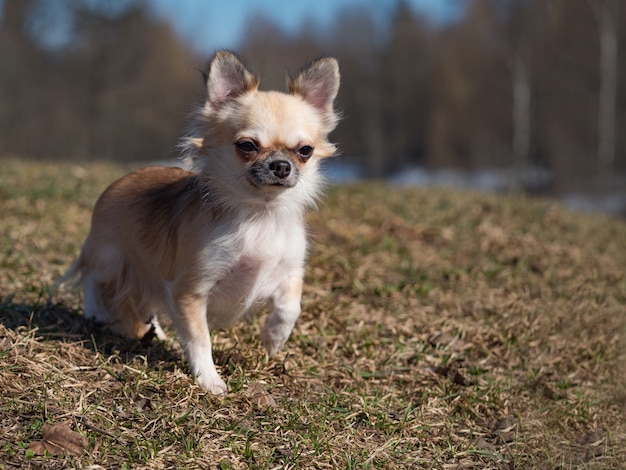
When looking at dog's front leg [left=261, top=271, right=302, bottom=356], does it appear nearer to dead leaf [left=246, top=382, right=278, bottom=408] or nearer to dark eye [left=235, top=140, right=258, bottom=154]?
dead leaf [left=246, top=382, right=278, bottom=408]

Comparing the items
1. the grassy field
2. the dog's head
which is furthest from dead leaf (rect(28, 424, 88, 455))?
the dog's head

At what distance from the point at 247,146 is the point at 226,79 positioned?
0.42 m

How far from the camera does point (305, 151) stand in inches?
119

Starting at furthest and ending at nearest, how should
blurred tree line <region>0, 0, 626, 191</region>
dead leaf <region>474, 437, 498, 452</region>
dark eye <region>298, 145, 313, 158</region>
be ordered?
blurred tree line <region>0, 0, 626, 191</region> → dark eye <region>298, 145, 313, 158</region> → dead leaf <region>474, 437, 498, 452</region>

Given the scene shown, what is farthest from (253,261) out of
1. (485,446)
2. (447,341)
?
(447,341)

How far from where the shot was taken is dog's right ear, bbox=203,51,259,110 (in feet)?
10.00

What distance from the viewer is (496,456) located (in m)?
2.67

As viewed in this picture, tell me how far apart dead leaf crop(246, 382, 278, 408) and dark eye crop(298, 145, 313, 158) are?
1025mm

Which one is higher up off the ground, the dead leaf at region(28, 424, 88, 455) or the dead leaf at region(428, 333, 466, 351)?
the dead leaf at region(28, 424, 88, 455)

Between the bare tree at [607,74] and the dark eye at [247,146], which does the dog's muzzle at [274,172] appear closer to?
the dark eye at [247,146]

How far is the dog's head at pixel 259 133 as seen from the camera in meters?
2.88

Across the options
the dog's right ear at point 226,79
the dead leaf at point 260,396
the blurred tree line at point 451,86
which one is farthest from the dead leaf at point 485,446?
the blurred tree line at point 451,86

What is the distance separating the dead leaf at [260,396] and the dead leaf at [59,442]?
0.73 metres

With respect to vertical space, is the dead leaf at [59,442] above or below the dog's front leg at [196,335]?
below
